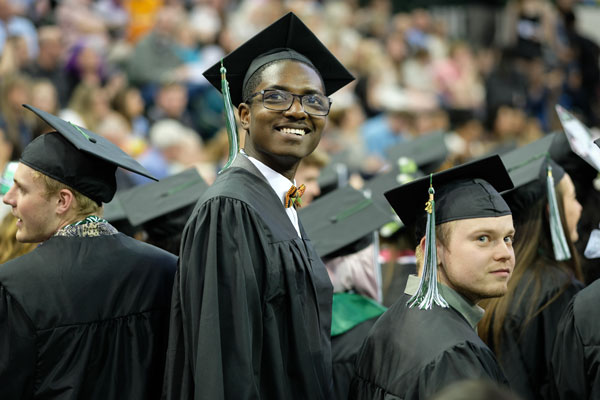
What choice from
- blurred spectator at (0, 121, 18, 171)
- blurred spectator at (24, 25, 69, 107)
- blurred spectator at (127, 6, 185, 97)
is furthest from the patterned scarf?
blurred spectator at (127, 6, 185, 97)

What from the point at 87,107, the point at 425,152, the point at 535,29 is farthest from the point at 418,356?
the point at 535,29

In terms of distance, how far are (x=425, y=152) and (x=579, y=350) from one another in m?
3.38

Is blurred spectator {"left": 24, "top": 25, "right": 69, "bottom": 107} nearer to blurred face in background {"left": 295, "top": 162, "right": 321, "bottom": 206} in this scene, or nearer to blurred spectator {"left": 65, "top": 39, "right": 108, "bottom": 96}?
blurred spectator {"left": 65, "top": 39, "right": 108, "bottom": 96}

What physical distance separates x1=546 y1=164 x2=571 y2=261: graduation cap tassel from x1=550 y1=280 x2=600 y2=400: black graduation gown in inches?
29.6

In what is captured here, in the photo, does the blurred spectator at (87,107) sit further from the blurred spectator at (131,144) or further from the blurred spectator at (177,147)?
the blurred spectator at (177,147)

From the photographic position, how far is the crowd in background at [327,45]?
8.75 meters

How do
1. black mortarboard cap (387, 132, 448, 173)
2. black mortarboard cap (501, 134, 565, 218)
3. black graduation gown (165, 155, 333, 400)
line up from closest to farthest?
black graduation gown (165, 155, 333, 400) < black mortarboard cap (501, 134, 565, 218) < black mortarboard cap (387, 132, 448, 173)

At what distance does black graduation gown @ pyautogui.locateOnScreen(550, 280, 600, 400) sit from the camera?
10.4ft

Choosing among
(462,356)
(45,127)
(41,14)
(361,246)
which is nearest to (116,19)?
(41,14)

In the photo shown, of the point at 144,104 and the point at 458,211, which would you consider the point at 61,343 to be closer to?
the point at 458,211

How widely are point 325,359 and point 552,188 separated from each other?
1668 mm

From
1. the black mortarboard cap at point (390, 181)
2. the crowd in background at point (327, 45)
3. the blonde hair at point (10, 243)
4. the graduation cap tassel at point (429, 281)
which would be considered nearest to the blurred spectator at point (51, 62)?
the crowd in background at point (327, 45)

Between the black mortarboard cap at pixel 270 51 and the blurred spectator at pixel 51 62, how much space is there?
6.42 m

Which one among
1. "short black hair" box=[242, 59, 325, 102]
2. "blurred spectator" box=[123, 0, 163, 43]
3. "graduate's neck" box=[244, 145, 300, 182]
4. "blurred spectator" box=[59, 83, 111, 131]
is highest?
"blurred spectator" box=[123, 0, 163, 43]
